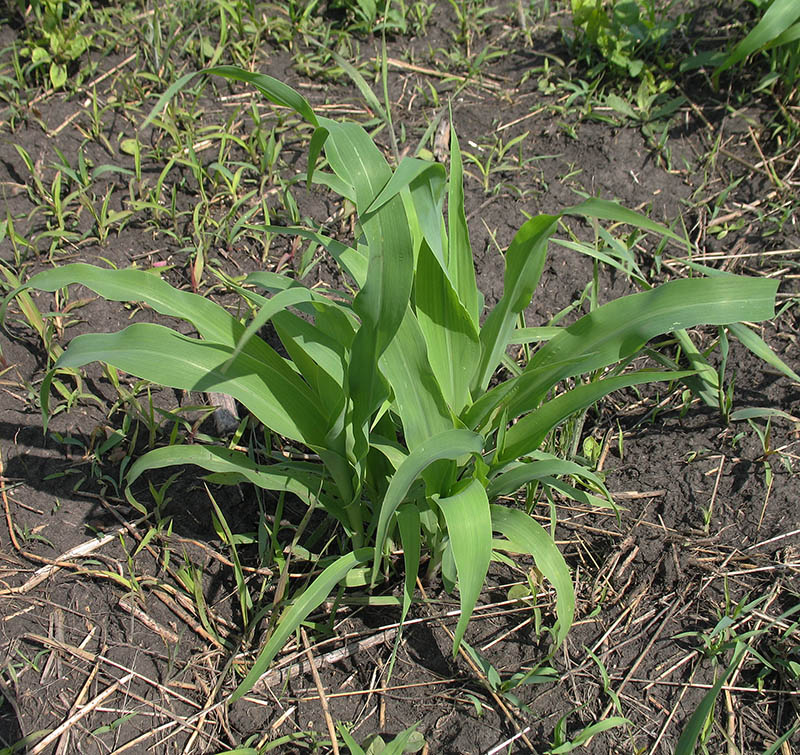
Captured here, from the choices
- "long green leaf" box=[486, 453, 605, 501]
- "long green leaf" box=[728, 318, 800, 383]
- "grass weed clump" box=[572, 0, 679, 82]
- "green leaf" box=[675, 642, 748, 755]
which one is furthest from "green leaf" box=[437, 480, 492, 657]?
"grass weed clump" box=[572, 0, 679, 82]

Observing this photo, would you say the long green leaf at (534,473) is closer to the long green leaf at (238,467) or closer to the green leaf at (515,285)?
the green leaf at (515,285)

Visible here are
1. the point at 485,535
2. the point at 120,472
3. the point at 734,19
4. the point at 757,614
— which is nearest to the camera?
the point at 485,535

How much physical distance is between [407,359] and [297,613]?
1.48 feet

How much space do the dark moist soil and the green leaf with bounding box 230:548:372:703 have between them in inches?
7.8

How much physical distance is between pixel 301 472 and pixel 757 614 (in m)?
0.93

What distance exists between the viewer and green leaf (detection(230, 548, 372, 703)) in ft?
4.15

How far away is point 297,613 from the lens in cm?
128

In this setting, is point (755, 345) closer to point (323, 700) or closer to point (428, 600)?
point (428, 600)

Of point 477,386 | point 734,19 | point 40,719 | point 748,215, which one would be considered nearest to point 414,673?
point 477,386

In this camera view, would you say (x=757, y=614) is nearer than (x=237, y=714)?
No

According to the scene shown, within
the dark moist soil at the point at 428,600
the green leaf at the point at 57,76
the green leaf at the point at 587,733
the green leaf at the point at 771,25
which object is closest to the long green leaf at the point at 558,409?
the dark moist soil at the point at 428,600

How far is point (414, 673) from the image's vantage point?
1497 millimetres

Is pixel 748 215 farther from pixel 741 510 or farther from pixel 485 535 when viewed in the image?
pixel 485 535

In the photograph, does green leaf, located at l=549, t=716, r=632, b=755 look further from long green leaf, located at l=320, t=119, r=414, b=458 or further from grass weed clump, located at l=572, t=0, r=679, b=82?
grass weed clump, located at l=572, t=0, r=679, b=82
